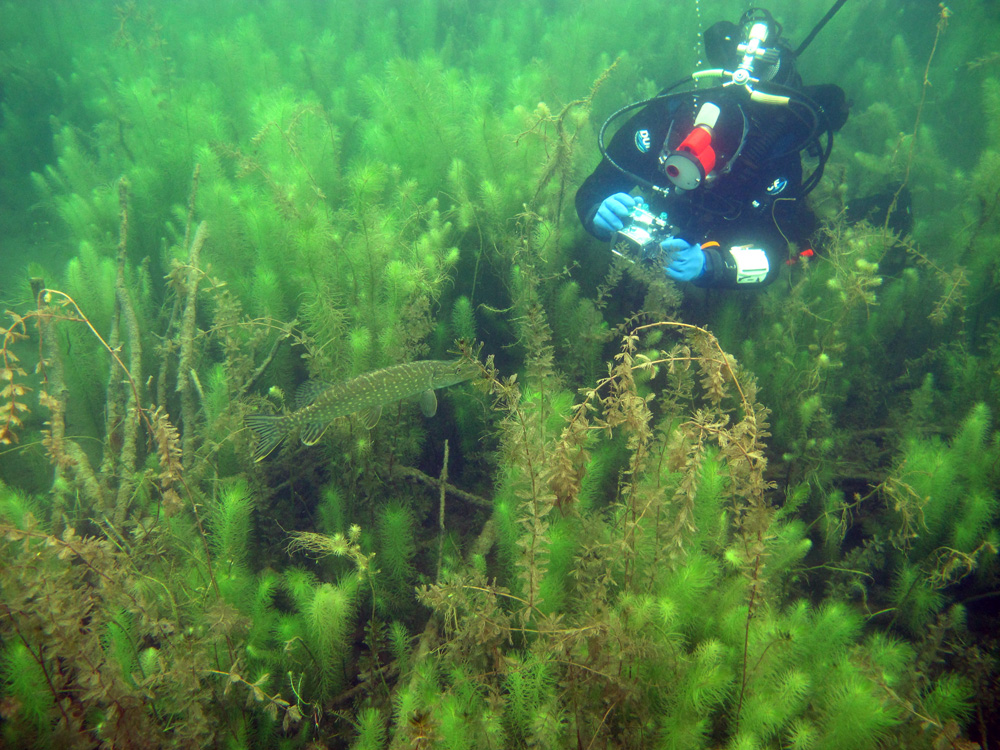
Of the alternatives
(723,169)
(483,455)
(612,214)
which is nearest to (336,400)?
(483,455)

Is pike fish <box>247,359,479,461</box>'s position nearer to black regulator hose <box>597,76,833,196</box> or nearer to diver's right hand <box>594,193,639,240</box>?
diver's right hand <box>594,193,639,240</box>

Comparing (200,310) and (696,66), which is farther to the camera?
(696,66)

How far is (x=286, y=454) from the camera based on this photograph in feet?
11.0

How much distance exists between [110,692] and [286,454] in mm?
1726

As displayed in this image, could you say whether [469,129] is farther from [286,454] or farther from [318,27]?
[318,27]

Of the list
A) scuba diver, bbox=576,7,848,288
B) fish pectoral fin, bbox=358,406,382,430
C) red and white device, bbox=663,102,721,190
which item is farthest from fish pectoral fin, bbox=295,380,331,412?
red and white device, bbox=663,102,721,190

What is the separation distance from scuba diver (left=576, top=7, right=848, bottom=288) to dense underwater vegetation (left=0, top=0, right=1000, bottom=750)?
45 centimetres

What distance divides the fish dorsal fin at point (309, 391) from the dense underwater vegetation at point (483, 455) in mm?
247

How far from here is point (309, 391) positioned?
296 cm

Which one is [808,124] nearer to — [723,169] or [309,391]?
[723,169]

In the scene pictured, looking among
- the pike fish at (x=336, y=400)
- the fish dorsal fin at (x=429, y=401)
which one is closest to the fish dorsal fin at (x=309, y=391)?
the pike fish at (x=336, y=400)

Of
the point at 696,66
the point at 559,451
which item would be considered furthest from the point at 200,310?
the point at 696,66

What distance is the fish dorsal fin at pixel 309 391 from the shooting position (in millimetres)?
2938

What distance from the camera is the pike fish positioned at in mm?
2863
